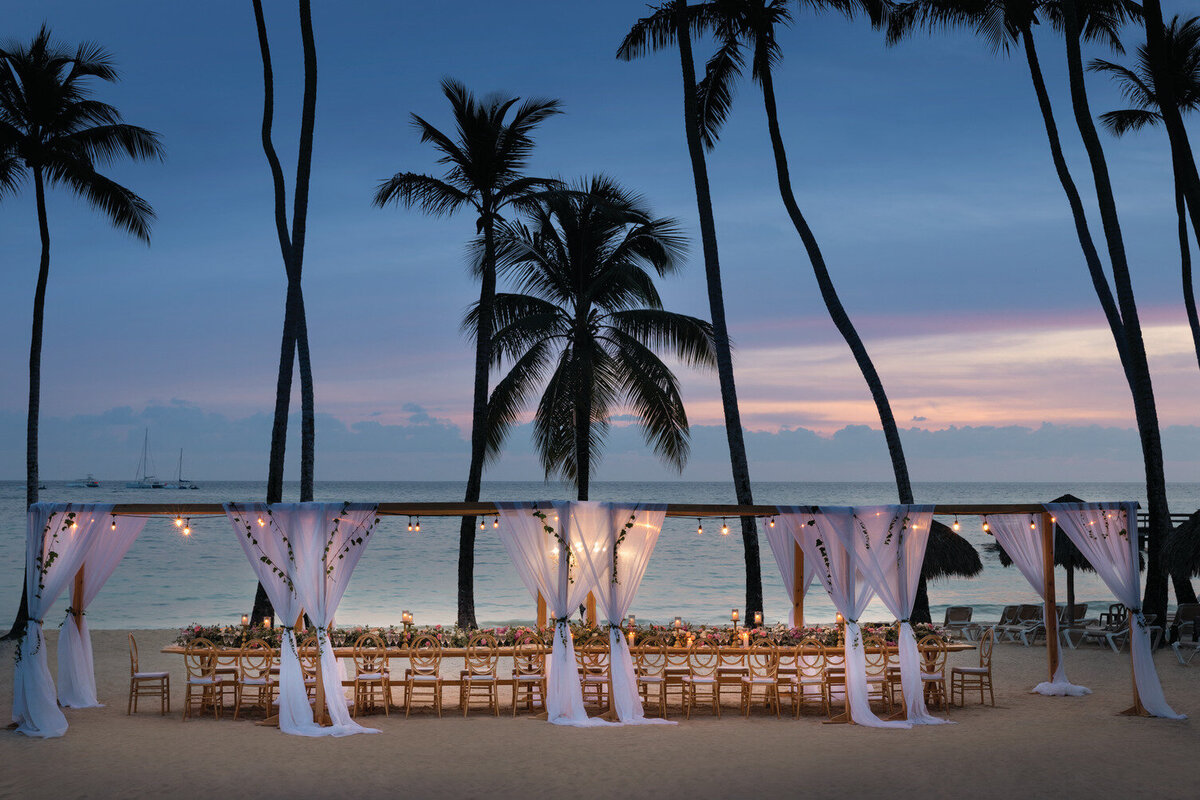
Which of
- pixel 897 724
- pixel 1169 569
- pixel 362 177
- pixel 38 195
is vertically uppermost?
pixel 362 177

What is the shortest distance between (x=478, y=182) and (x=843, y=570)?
9.86 meters

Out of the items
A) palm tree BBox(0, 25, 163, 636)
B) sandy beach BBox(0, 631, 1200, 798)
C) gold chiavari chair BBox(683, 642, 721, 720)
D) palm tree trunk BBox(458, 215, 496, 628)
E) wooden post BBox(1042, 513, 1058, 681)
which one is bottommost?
sandy beach BBox(0, 631, 1200, 798)

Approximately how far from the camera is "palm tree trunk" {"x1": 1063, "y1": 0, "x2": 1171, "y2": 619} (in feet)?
53.8

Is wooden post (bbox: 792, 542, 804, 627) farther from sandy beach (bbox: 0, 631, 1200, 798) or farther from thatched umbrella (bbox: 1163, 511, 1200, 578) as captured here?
thatched umbrella (bbox: 1163, 511, 1200, 578)

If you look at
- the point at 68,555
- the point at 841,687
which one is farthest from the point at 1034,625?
the point at 68,555

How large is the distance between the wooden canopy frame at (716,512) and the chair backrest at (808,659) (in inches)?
47.3

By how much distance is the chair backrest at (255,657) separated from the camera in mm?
10938

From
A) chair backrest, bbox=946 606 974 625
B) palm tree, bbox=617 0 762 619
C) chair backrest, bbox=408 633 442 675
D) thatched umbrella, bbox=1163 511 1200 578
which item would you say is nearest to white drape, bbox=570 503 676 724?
chair backrest, bbox=408 633 442 675

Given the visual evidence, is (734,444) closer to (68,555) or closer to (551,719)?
(551,719)

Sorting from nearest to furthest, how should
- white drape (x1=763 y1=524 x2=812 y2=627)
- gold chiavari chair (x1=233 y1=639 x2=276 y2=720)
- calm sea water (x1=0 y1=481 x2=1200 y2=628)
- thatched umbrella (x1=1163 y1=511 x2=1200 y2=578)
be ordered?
gold chiavari chair (x1=233 y1=639 x2=276 y2=720) < white drape (x1=763 y1=524 x2=812 y2=627) < thatched umbrella (x1=1163 y1=511 x2=1200 y2=578) < calm sea water (x1=0 y1=481 x2=1200 y2=628)

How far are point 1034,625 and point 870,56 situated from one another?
1157 centimetres

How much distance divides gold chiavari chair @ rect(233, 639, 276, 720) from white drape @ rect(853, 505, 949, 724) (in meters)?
6.43

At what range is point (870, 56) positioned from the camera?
2097cm

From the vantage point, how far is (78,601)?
11.3 metres
